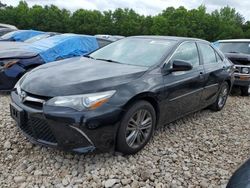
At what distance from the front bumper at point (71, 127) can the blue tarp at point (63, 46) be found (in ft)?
12.4

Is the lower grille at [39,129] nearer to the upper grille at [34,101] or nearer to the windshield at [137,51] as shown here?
the upper grille at [34,101]

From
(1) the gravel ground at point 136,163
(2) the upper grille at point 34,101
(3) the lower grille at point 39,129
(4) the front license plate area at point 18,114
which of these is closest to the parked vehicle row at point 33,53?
(1) the gravel ground at point 136,163

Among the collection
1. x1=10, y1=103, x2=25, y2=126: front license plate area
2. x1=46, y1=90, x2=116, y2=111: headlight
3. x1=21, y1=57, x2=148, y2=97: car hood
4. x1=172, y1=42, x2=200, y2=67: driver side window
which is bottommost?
x1=10, y1=103, x2=25, y2=126: front license plate area

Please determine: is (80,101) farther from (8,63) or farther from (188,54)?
(8,63)

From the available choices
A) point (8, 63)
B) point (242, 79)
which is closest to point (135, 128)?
point (8, 63)

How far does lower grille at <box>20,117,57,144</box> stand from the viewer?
3143 mm

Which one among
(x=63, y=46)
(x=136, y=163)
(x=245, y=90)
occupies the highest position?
(x=63, y=46)

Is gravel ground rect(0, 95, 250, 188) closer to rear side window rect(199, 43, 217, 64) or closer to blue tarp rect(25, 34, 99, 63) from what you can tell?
rear side window rect(199, 43, 217, 64)

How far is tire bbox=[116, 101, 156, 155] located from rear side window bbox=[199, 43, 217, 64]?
192 cm

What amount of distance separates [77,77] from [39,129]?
2.37ft

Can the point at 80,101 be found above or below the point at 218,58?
below

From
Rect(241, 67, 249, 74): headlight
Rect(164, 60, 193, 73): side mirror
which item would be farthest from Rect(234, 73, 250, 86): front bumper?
Rect(164, 60, 193, 73): side mirror

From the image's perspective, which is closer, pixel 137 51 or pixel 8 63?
pixel 137 51

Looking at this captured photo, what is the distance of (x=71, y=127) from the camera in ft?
9.95
